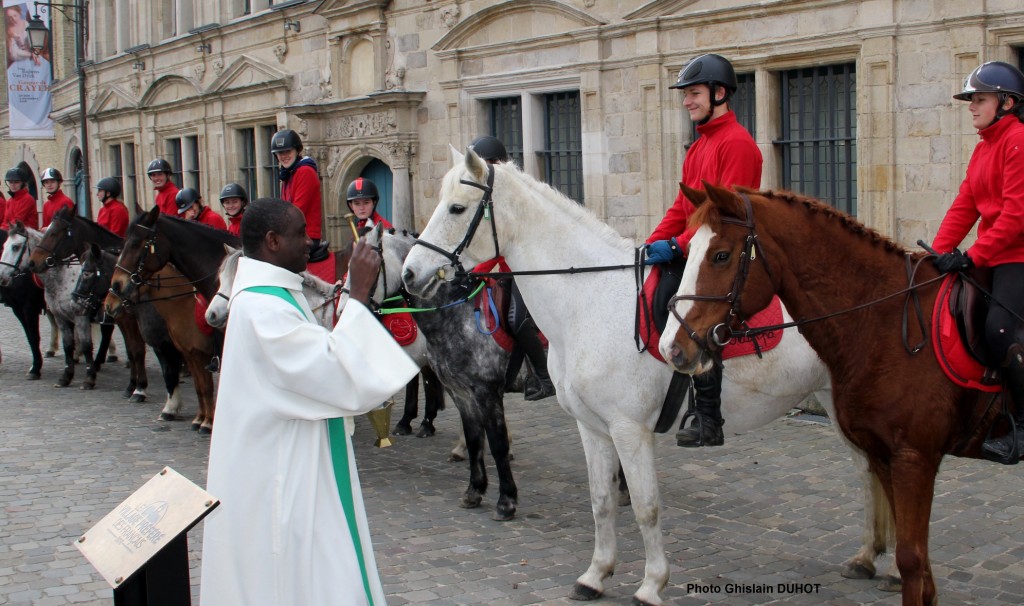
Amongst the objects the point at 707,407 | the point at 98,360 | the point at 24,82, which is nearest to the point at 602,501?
the point at 707,407

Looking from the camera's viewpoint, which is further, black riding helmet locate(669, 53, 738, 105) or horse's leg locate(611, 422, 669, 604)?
black riding helmet locate(669, 53, 738, 105)

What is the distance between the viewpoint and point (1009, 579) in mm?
5289

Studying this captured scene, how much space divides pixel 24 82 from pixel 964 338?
88.1 feet

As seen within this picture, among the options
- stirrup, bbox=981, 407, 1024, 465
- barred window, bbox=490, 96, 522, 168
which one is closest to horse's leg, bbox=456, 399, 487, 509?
stirrup, bbox=981, 407, 1024, 465

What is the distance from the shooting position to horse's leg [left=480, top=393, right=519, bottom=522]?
6.68 metres

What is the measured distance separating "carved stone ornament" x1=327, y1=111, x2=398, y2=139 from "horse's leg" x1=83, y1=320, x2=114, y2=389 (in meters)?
5.31

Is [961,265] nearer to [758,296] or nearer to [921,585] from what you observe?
[758,296]

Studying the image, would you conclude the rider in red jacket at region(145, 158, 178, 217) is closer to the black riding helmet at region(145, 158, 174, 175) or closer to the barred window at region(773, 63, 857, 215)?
the black riding helmet at region(145, 158, 174, 175)

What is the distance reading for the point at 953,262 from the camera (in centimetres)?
433

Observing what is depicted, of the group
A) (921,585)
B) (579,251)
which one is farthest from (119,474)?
(921,585)

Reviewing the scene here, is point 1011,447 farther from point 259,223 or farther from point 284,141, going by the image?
point 284,141

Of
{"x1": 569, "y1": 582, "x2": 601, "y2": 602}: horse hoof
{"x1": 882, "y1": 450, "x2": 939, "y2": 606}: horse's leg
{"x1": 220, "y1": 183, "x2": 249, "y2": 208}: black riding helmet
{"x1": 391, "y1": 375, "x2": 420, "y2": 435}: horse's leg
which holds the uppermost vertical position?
{"x1": 220, "y1": 183, "x2": 249, "y2": 208}: black riding helmet

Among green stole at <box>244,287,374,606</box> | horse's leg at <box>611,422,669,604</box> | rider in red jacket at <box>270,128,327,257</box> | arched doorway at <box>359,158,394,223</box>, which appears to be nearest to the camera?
green stole at <box>244,287,374,606</box>

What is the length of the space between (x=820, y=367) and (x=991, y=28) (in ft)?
17.4
